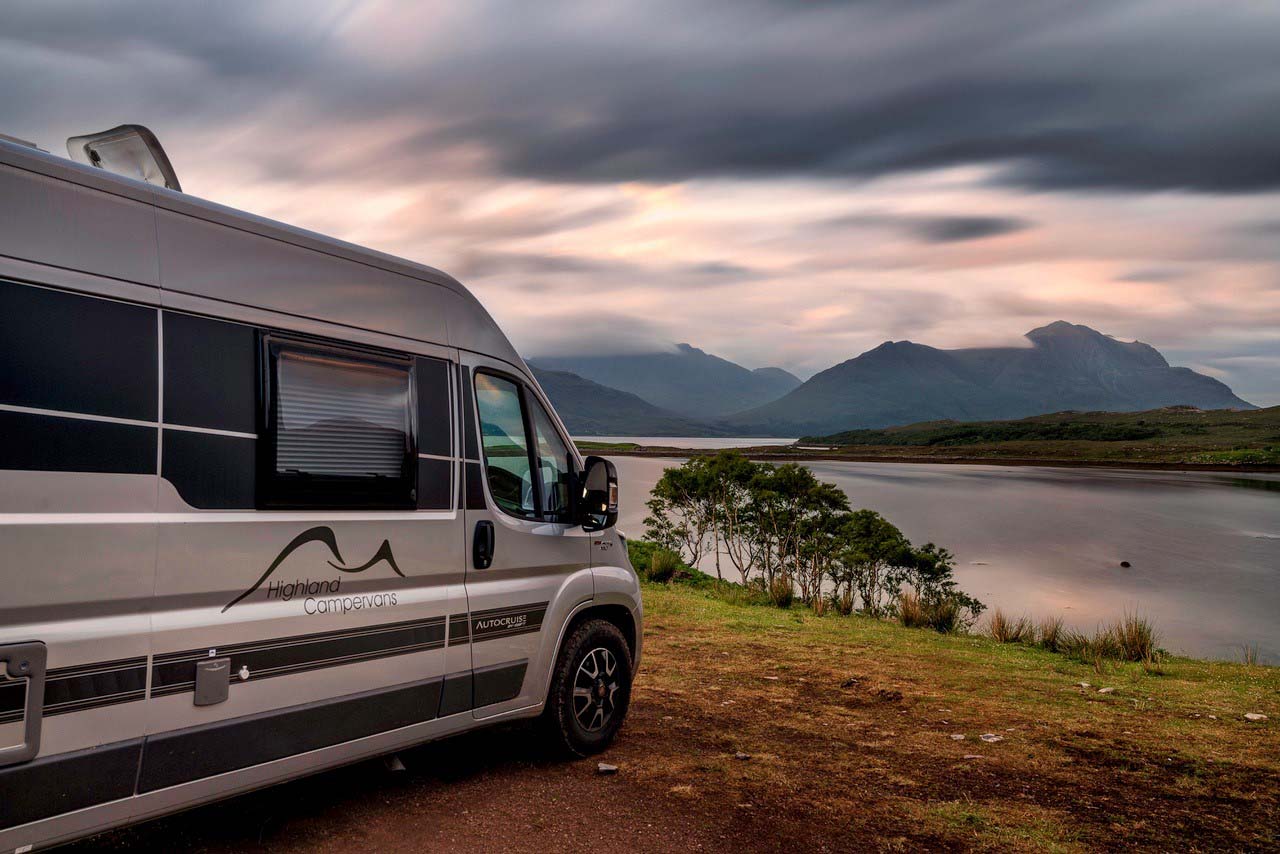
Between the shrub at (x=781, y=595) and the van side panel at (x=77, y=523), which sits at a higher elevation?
the van side panel at (x=77, y=523)

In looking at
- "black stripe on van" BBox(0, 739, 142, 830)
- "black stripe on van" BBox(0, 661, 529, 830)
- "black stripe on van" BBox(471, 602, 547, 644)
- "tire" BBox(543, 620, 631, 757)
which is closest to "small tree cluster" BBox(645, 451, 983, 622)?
"tire" BBox(543, 620, 631, 757)

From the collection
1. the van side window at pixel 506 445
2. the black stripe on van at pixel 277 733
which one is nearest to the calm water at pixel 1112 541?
the van side window at pixel 506 445

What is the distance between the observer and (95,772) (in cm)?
330

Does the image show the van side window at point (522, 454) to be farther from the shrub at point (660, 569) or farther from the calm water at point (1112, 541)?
the calm water at point (1112, 541)

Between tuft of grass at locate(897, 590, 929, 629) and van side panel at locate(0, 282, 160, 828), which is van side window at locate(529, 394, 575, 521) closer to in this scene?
van side panel at locate(0, 282, 160, 828)

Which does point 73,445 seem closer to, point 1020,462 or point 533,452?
point 533,452

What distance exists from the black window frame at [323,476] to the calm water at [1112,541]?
33396 mm

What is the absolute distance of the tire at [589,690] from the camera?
5652 mm

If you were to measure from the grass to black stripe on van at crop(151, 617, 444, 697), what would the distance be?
1.88 metres

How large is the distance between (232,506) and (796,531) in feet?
135

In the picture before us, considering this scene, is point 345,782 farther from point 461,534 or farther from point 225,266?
point 225,266

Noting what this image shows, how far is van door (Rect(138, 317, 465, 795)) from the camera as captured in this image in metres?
3.59

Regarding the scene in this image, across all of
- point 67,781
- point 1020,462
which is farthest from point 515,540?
point 1020,462

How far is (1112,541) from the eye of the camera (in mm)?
65188
